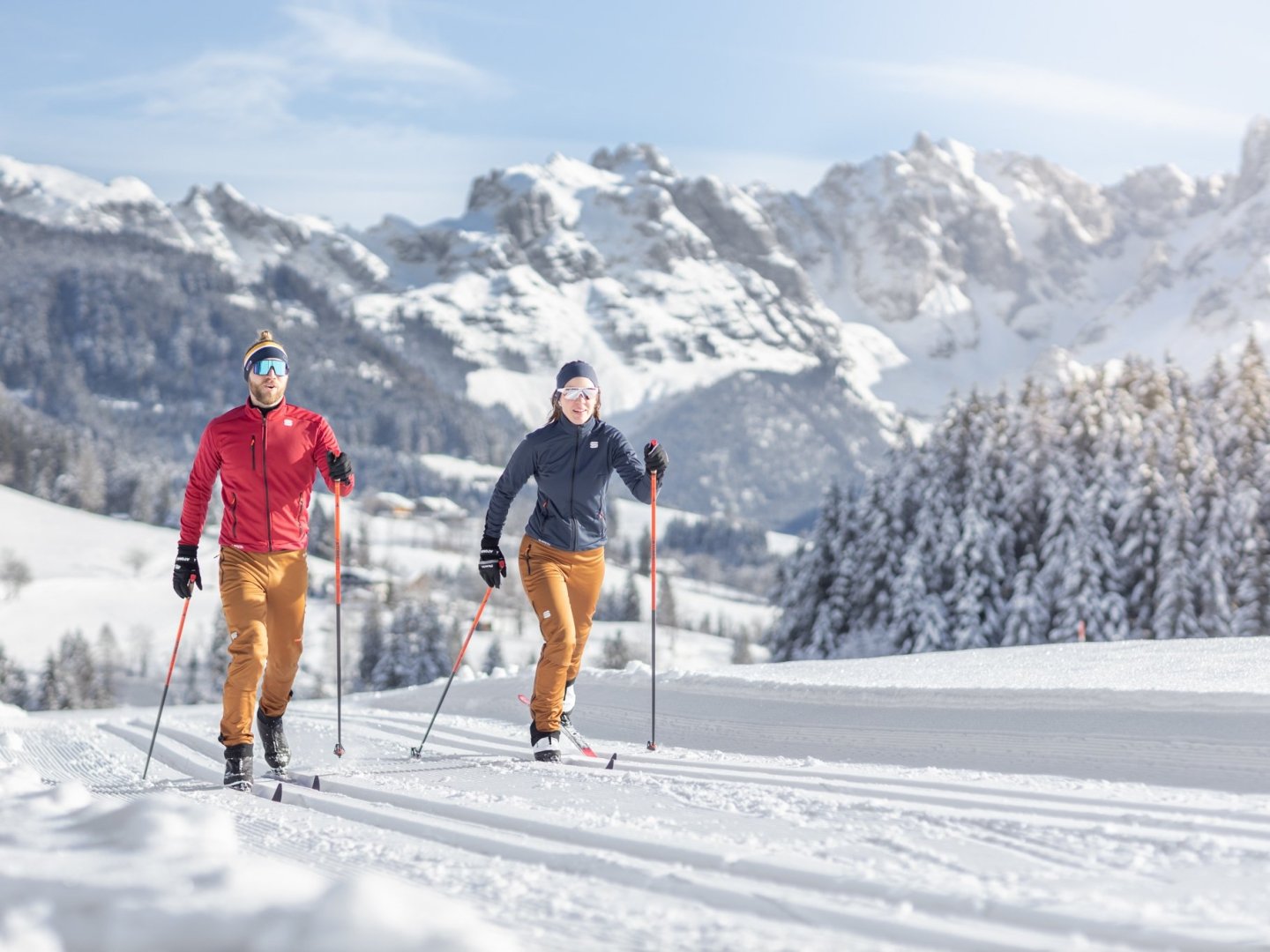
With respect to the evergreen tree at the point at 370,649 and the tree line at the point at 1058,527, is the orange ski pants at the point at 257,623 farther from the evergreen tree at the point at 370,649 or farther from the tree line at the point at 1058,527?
the evergreen tree at the point at 370,649

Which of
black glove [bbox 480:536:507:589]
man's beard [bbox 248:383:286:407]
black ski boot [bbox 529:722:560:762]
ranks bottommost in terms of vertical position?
black ski boot [bbox 529:722:560:762]

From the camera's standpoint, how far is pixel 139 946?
299 centimetres

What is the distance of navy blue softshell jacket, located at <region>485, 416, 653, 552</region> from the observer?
23.6 feet

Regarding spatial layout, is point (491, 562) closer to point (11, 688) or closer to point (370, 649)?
point (370, 649)

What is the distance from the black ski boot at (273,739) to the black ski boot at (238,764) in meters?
0.35

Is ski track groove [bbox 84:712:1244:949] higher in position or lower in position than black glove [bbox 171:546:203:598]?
lower

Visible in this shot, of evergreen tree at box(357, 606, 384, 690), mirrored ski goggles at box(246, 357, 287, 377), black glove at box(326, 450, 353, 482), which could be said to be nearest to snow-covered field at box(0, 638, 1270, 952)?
black glove at box(326, 450, 353, 482)

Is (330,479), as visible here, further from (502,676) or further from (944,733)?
(502,676)

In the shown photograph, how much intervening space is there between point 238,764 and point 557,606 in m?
1.88

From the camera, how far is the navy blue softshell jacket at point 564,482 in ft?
23.6

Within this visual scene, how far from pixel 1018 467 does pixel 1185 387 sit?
827 centimetres

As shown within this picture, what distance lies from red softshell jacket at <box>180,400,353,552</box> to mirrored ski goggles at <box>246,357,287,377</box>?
0.18 m

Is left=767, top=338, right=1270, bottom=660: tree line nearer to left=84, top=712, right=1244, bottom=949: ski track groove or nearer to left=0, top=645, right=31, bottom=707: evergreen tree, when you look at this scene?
left=84, top=712, right=1244, bottom=949: ski track groove

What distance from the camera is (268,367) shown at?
257 inches
